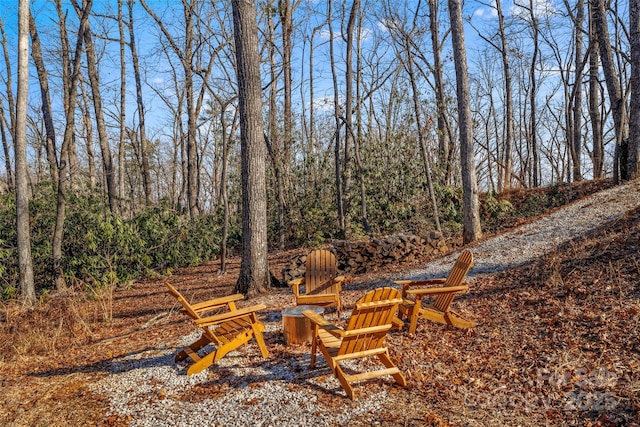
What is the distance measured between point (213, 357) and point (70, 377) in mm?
1563

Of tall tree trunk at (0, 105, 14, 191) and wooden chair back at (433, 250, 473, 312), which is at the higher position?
tall tree trunk at (0, 105, 14, 191)

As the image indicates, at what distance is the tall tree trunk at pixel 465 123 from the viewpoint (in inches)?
364

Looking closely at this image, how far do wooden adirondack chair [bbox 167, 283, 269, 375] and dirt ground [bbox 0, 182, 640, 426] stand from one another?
326mm

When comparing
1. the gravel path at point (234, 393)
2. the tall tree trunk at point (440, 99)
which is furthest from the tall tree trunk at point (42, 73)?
the tall tree trunk at point (440, 99)

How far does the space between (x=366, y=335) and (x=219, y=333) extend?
177 centimetres

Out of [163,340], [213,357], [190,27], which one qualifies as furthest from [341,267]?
[190,27]

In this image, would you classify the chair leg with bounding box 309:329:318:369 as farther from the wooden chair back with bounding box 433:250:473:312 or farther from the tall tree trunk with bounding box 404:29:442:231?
the tall tree trunk with bounding box 404:29:442:231

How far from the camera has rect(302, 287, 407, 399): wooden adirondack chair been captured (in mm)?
3574

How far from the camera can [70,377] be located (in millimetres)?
4430

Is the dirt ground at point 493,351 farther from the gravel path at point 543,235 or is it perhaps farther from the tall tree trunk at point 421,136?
the tall tree trunk at point 421,136

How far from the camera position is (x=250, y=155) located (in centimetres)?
728

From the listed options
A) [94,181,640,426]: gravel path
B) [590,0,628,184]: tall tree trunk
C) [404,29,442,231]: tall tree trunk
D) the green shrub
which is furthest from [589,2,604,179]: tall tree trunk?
the green shrub

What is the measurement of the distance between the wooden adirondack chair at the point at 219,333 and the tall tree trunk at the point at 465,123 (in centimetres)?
623

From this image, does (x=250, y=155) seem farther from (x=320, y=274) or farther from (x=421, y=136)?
(x=421, y=136)
